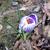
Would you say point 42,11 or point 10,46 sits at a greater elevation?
point 42,11

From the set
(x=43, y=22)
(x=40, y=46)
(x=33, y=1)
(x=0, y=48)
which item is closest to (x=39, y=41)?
(x=40, y=46)

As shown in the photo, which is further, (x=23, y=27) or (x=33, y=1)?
(x=33, y=1)

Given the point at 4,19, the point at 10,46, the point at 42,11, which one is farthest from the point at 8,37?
the point at 42,11

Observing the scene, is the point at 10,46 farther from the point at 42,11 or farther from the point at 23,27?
the point at 42,11

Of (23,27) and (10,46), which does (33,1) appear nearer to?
(23,27)

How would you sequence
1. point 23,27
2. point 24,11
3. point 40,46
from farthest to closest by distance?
1. point 24,11
2. point 23,27
3. point 40,46

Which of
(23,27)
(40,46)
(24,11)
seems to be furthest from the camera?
(24,11)
